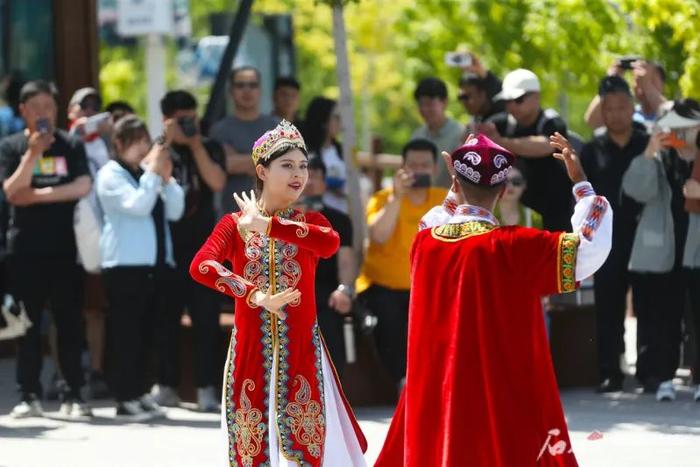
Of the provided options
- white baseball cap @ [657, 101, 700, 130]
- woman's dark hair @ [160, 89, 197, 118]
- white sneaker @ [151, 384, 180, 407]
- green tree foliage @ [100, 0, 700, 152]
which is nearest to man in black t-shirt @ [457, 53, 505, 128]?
green tree foliage @ [100, 0, 700, 152]

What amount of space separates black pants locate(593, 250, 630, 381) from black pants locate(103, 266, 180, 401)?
9.58 feet

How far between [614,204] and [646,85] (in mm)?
935

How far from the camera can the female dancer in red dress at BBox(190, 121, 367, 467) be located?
7.64 m

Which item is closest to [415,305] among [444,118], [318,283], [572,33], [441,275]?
[441,275]

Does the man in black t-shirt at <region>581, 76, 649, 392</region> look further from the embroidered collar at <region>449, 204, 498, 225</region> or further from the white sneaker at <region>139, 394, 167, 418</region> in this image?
the embroidered collar at <region>449, 204, 498, 225</region>

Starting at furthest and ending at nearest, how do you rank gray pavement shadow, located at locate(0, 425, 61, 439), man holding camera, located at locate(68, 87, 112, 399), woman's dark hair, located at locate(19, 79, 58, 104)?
1. man holding camera, located at locate(68, 87, 112, 399)
2. woman's dark hair, located at locate(19, 79, 58, 104)
3. gray pavement shadow, located at locate(0, 425, 61, 439)

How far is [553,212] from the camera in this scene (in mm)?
11852

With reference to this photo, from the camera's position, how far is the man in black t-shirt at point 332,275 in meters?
11.1

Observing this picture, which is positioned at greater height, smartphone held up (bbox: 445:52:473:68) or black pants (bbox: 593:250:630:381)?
smartphone held up (bbox: 445:52:473:68)

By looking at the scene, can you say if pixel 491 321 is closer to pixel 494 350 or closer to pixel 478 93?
pixel 494 350

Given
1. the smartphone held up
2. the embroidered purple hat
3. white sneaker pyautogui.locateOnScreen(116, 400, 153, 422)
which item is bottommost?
white sneaker pyautogui.locateOnScreen(116, 400, 153, 422)

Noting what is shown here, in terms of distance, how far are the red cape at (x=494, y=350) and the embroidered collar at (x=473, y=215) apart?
1.1 inches

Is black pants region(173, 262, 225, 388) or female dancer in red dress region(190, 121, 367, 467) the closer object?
female dancer in red dress region(190, 121, 367, 467)

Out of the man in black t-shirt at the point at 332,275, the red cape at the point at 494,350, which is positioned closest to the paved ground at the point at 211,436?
the man in black t-shirt at the point at 332,275
